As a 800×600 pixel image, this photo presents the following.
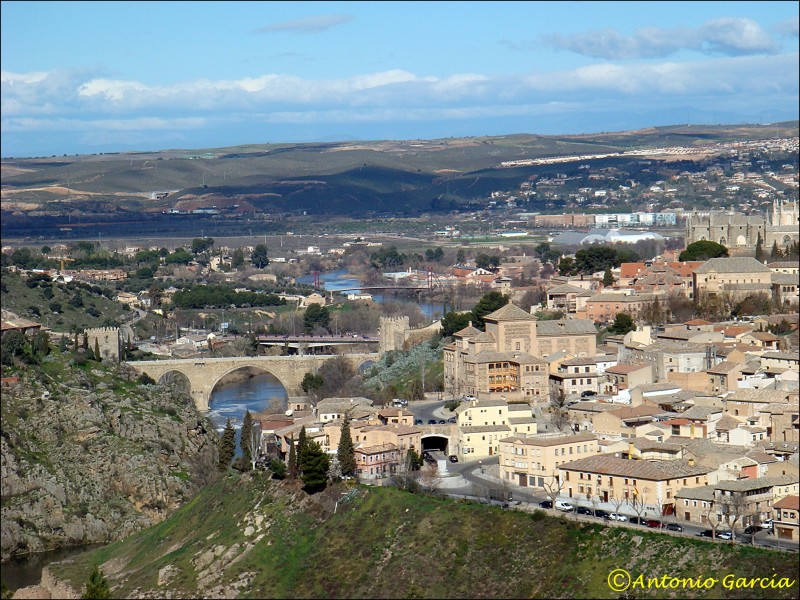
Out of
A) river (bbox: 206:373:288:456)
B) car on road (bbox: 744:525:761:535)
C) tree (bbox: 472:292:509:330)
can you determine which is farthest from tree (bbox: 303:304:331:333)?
car on road (bbox: 744:525:761:535)

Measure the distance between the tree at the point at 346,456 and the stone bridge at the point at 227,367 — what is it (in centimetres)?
1924

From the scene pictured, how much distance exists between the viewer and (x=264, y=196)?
5418 inches

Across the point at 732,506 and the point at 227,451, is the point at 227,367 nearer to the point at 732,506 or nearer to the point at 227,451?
the point at 227,451

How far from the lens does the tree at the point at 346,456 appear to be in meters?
31.6

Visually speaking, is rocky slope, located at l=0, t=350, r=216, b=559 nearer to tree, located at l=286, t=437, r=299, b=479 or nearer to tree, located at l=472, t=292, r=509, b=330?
tree, located at l=286, t=437, r=299, b=479

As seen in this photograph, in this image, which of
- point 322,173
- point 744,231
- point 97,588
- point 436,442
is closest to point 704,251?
point 744,231

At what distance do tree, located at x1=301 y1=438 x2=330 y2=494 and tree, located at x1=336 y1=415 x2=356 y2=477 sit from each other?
1.21 ft

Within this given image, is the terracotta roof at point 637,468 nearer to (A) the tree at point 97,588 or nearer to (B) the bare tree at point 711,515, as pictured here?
(B) the bare tree at point 711,515

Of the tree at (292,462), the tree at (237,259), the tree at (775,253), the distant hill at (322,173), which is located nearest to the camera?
the tree at (292,462)

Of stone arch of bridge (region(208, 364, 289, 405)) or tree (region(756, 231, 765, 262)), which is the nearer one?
tree (region(756, 231, 765, 262))

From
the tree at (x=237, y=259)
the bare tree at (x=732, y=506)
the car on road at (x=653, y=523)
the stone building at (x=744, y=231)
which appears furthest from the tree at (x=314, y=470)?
the tree at (x=237, y=259)

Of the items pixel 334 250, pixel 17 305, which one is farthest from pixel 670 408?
pixel 334 250

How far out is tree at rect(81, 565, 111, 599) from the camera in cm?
2862

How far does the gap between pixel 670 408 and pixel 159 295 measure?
130ft
